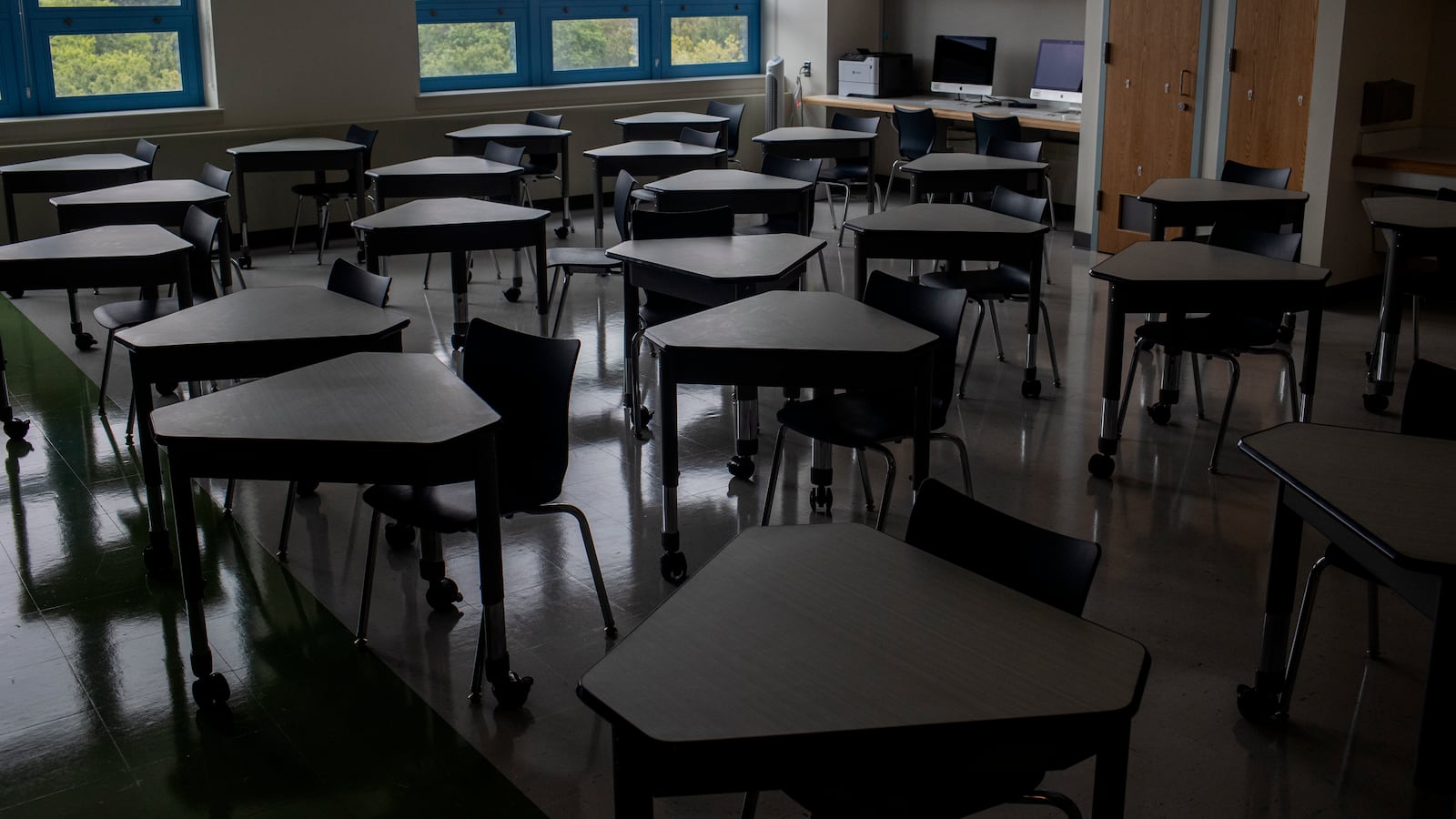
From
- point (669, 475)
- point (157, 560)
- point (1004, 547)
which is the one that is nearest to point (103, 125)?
point (157, 560)

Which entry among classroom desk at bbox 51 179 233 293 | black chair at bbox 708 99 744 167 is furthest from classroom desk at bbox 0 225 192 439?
black chair at bbox 708 99 744 167

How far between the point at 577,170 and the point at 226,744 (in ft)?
25.6

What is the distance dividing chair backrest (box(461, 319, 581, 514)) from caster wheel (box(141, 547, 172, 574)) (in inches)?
45.1

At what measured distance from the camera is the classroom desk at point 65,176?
6.80m

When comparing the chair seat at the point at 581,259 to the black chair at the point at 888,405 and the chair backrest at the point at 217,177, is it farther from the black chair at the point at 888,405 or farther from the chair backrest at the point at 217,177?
the black chair at the point at 888,405

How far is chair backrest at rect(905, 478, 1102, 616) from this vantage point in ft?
6.95

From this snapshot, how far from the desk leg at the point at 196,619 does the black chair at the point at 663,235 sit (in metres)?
2.15

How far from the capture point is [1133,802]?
2629 millimetres

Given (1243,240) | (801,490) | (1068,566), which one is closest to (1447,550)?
(1068,566)

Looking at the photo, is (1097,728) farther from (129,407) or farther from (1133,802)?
(129,407)

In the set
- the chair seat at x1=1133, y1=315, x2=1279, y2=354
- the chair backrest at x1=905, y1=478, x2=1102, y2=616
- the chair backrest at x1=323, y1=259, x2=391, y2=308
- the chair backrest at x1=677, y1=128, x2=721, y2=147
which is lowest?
the chair seat at x1=1133, y1=315, x2=1279, y2=354

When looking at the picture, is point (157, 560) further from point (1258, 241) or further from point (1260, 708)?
point (1258, 241)

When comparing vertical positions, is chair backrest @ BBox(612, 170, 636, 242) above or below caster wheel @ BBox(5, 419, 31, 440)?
above

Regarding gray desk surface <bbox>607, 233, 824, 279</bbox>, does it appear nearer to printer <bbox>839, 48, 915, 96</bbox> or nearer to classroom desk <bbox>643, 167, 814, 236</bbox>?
classroom desk <bbox>643, 167, 814, 236</bbox>
